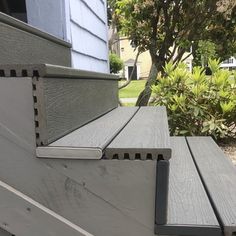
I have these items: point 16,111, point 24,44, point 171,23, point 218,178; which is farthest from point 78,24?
point 171,23

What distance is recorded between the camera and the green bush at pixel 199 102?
5043 millimetres

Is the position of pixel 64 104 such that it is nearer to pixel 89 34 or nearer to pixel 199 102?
pixel 89 34

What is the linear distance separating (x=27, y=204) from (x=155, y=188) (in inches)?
17.5

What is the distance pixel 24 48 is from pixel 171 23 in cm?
598

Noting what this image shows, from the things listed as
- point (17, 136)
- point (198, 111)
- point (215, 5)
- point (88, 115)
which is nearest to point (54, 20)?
point (88, 115)

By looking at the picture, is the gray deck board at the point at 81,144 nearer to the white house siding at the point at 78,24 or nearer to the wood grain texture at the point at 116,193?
the wood grain texture at the point at 116,193

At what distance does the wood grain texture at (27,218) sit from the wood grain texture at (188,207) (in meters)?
0.34

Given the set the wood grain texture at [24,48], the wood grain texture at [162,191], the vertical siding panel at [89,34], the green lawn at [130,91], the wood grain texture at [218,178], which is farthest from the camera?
the green lawn at [130,91]

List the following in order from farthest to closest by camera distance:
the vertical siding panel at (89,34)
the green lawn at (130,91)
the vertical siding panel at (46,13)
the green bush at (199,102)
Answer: the green lawn at (130,91) → the green bush at (199,102) → the vertical siding panel at (89,34) → the vertical siding panel at (46,13)

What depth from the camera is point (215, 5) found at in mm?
6824

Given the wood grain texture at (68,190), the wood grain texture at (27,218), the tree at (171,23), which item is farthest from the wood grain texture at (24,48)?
the tree at (171,23)

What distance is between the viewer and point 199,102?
5.11 meters

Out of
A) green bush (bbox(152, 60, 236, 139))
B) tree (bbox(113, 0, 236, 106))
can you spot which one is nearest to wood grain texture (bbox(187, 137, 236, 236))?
green bush (bbox(152, 60, 236, 139))

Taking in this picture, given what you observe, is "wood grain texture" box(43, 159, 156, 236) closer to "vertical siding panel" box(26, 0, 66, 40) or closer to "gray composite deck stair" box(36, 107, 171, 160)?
"gray composite deck stair" box(36, 107, 171, 160)
